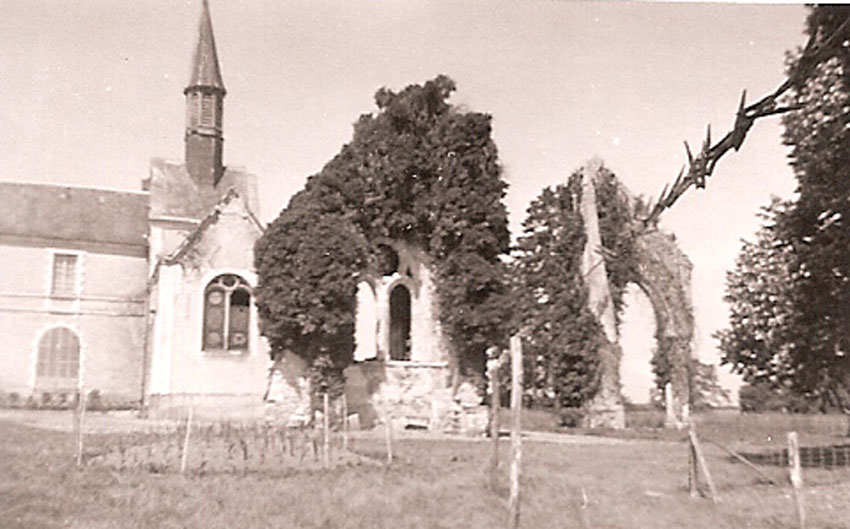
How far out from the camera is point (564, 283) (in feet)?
14.9

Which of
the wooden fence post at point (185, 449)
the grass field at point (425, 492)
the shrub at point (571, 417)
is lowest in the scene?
the grass field at point (425, 492)

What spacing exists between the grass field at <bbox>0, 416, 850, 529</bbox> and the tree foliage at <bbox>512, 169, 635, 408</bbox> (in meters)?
0.34

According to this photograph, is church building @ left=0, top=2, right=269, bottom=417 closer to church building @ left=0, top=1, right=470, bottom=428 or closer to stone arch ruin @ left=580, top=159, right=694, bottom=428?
church building @ left=0, top=1, right=470, bottom=428

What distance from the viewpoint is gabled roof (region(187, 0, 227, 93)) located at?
4004 millimetres

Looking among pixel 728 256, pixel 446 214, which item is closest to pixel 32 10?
pixel 446 214

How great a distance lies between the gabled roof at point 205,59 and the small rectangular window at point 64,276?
0.97m

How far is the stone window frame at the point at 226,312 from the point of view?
4.64m

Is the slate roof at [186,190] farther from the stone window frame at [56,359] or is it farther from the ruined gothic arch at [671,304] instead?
the ruined gothic arch at [671,304]

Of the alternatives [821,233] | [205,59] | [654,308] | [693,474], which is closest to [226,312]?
[205,59]

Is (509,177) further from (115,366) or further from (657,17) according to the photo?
(115,366)

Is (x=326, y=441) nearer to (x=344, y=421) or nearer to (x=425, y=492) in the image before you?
(x=344, y=421)

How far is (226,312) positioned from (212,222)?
0.60 meters

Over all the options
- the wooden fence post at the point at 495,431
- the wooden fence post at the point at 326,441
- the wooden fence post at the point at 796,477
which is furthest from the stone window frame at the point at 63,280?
the wooden fence post at the point at 796,477

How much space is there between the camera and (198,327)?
4777 mm
